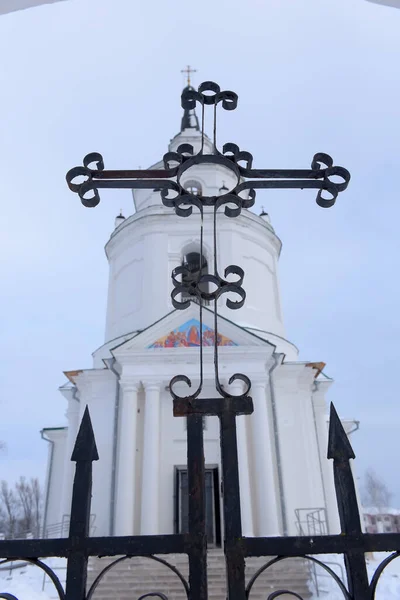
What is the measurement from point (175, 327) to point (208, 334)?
959 millimetres

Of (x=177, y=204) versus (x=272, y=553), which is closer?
(x=272, y=553)

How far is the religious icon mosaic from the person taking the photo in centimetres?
1282

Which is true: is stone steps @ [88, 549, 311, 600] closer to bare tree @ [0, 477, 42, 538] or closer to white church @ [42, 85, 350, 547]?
white church @ [42, 85, 350, 547]

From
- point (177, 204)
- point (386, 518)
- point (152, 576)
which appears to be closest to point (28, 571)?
point (152, 576)

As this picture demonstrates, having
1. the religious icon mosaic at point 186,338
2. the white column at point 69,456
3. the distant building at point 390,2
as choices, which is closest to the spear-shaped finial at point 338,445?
the distant building at point 390,2

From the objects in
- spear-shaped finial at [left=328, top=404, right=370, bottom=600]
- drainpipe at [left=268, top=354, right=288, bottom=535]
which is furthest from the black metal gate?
drainpipe at [left=268, top=354, right=288, bottom=535]

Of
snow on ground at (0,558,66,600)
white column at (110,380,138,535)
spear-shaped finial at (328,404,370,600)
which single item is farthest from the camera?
white column at (110,380,138,535)

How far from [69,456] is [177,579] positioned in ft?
21.2

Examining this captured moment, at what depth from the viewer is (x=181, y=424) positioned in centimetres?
1275

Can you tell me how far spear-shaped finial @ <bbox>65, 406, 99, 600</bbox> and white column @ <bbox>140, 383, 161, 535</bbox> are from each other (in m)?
9.65

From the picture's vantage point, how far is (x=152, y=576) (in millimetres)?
9391

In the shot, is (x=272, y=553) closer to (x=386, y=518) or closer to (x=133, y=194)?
(x=133, y=194)

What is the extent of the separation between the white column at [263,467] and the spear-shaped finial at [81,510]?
33.6ft

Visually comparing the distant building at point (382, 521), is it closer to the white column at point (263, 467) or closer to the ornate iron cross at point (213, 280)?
the white column at point (263, 467)
